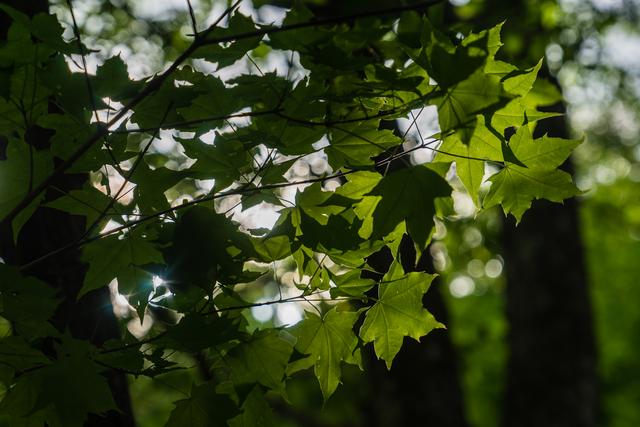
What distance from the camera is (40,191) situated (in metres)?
1.28

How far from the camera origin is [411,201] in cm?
114

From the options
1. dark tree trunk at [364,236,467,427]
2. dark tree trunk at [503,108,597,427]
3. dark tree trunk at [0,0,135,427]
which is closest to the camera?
dark tree trunk at [0,0,135,427]

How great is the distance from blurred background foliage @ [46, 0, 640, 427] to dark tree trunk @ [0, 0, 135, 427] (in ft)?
0.63

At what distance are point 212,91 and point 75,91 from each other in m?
0.26

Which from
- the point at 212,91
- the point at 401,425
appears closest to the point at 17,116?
the point at 212,91

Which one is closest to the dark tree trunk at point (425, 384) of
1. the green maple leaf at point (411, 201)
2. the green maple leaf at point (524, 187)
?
the green maple leaf at point (524, 187)

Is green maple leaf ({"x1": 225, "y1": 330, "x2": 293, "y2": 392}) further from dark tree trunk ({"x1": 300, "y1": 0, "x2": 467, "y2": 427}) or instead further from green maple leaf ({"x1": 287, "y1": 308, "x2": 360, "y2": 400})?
dark tree trunk ({"x1": 300, "y1": 0, "x2": 467, "y2": 427})

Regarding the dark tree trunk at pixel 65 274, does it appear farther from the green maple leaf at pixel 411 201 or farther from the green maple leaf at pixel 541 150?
the green maple leaf at pixel 541 150

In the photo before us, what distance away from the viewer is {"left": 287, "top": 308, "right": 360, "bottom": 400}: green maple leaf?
1.47 metres

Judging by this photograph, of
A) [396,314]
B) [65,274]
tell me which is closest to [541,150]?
[396,314]

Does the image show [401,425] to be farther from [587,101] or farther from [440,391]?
[587,101]

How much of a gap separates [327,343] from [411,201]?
19.2 inches

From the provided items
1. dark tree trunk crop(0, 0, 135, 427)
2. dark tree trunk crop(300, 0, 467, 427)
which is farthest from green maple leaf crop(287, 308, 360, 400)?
dark tree trunk crop(300, 0, 467, 427)

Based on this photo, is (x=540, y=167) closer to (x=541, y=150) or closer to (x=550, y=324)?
(x=541, y=150)
